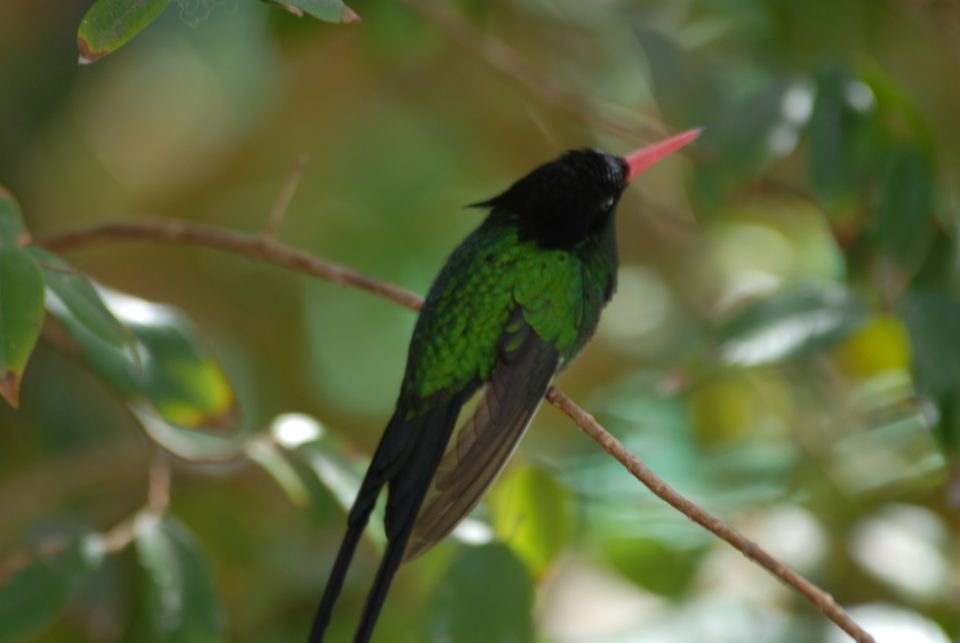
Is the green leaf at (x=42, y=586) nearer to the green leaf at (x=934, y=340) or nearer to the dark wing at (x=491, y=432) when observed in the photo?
the dark wing at (x=491, y=432)

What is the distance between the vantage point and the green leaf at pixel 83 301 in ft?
4.76

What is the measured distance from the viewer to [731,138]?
7.09 ft

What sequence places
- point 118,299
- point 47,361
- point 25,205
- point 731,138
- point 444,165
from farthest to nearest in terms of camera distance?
point 444,165 → point 25,205 → point 47,361 → point 731,138 → point 118,299

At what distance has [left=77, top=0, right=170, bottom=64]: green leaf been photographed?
1.24 m

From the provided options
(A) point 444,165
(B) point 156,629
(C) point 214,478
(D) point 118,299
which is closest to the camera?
(B) point 156,629

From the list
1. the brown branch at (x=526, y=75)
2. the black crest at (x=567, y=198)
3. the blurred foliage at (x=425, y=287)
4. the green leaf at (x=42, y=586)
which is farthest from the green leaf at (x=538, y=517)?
the brown branch at (x=526, y=75)

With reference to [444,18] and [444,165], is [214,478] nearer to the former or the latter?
[444,18]

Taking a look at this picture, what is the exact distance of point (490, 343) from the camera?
194cm

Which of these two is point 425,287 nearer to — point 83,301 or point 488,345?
point 488,345

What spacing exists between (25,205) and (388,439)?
7.76 ft

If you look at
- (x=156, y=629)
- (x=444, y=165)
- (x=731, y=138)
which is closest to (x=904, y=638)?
(x=731, y=138)

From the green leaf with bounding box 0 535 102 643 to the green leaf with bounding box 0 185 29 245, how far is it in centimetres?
51

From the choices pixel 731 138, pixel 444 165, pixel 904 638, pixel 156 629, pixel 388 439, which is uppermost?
pixel 731 138

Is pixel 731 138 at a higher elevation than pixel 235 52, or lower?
higher
